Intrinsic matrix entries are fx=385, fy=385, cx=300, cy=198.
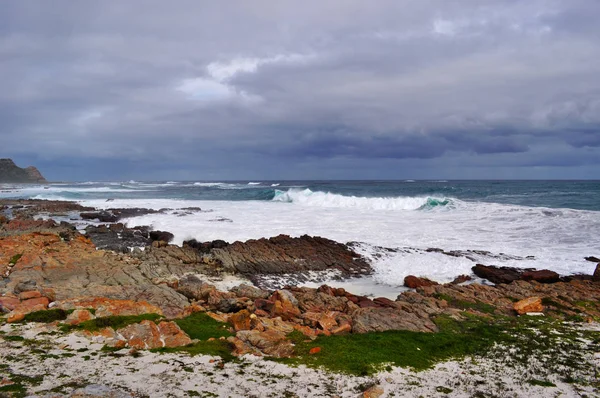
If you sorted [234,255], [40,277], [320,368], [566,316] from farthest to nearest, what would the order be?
[234,255] < [40,277] < [566,316] < [320,368]

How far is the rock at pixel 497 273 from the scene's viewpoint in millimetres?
15118

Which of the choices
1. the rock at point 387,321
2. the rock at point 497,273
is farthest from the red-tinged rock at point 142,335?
the rock at point 497,273

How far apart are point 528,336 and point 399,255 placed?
29.7 feet

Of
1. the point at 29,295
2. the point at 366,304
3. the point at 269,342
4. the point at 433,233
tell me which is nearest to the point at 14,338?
the point at 29,295

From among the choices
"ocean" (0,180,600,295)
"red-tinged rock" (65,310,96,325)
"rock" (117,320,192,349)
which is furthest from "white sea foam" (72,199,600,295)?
"red-tinged rock" (65,310,96,325)

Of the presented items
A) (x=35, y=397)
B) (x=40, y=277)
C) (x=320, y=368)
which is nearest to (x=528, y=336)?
(x=320, y=368)

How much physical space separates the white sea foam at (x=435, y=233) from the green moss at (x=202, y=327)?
773 cm

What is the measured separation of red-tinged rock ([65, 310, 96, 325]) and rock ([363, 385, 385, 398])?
6617 millimetres

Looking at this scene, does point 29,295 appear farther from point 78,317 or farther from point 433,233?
point 433,233

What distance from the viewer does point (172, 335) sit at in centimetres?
856

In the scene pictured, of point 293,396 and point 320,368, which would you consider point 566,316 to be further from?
point 293,396

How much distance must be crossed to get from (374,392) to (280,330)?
10.2 ft

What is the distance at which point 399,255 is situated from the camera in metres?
18.5

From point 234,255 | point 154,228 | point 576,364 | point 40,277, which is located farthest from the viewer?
point 154,228
